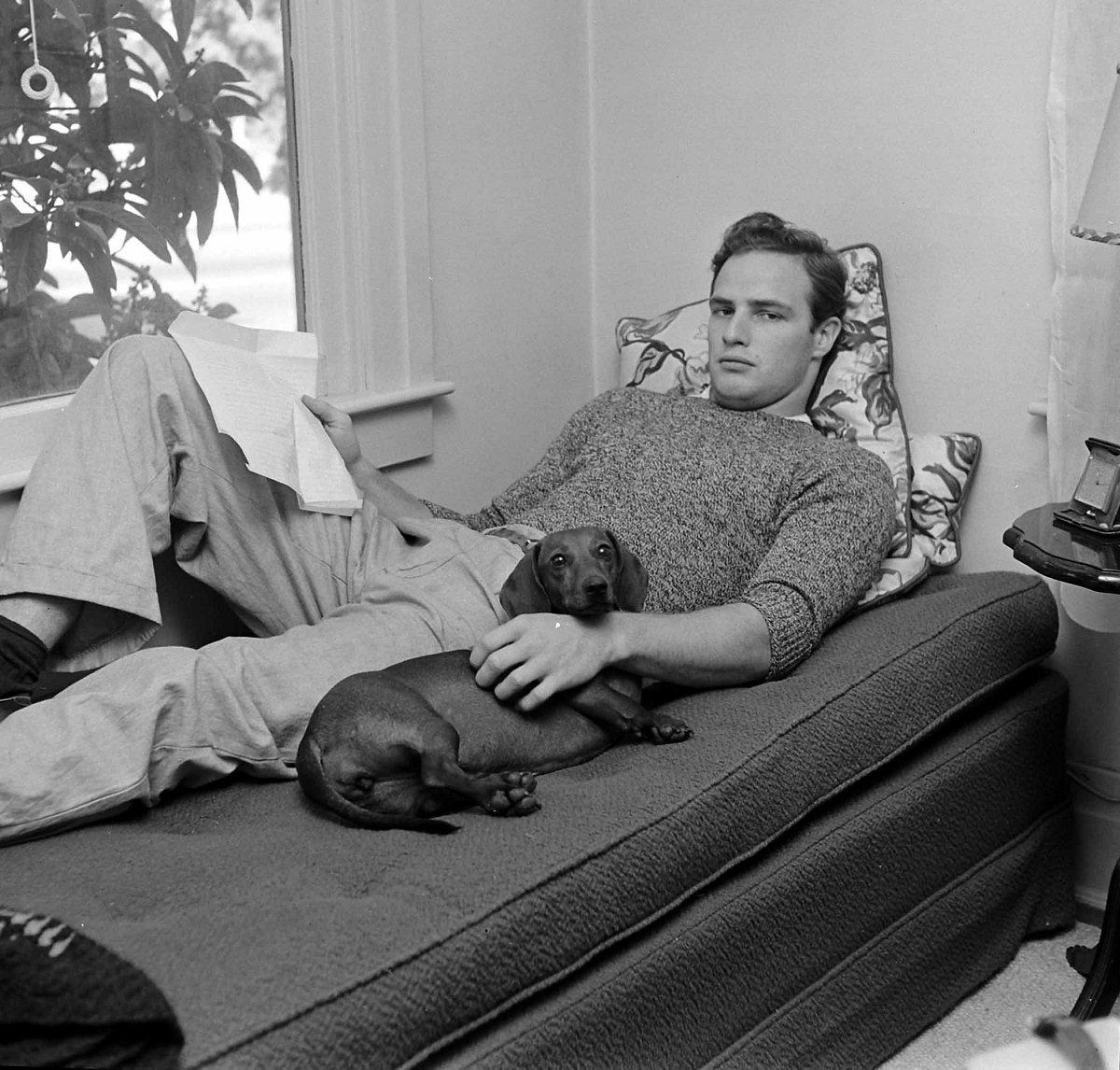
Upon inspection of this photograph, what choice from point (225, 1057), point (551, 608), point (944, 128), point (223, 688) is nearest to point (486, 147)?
point (944, 128)

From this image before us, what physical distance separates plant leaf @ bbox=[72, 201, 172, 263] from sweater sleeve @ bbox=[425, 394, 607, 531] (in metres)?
0.60

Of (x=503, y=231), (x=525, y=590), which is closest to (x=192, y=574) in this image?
(x=525, y=590)

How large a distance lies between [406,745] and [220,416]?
58 cm

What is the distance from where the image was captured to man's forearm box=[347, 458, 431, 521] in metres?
2.19

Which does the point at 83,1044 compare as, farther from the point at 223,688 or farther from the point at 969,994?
the point at 969,994

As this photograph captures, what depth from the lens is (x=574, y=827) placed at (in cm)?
149

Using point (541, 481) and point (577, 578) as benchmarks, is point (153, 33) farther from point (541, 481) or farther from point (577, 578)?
point (577, 578)

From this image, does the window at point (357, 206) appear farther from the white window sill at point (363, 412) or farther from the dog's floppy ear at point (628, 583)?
the dog's floppy ear at point (628, 583)

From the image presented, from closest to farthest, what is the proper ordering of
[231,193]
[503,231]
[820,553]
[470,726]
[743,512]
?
[470,726] < [820,553] < [743,512] < [231,193] < [503,231]

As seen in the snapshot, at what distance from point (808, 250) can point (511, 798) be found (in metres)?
1.18

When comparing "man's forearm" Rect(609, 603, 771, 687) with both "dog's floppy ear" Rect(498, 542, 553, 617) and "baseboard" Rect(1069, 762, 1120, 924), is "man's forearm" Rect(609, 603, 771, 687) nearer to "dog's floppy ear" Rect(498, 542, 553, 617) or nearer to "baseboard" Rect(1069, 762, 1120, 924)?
"dog's floppy ear" Rect(498, 542, 553, 617)

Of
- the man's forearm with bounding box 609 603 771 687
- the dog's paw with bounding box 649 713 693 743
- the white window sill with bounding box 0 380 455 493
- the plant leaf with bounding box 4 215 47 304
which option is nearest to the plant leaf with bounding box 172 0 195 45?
the plant leaf with bounding box 4 215 47 304

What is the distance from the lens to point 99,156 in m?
2.10

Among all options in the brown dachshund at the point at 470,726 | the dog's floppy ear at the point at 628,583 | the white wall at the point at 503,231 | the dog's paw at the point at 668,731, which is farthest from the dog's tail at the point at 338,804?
the white wall at the point at 503,231
